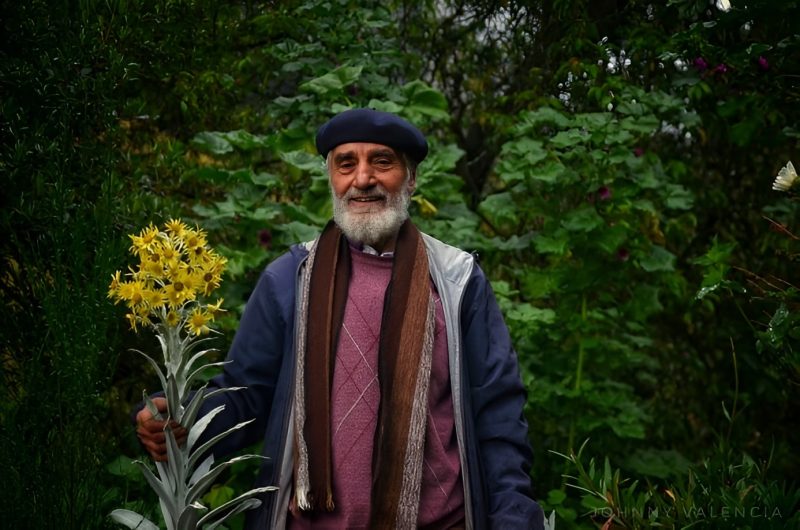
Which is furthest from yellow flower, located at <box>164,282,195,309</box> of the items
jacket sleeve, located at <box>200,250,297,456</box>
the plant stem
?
the plant stem

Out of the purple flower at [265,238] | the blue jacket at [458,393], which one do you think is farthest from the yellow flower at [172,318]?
the purple flower at [265,238]

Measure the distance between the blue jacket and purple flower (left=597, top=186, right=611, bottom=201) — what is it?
5.87 ft

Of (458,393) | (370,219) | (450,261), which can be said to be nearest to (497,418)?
(458,393)

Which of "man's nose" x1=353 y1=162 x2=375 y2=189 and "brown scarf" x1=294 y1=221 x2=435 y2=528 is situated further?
"man's nose" x1=353 y1=162 x2=375 y2=189

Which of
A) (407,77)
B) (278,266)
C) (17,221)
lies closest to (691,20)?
(407,77)

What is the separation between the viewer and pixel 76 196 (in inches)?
114

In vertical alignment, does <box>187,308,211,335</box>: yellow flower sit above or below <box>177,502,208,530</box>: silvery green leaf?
above

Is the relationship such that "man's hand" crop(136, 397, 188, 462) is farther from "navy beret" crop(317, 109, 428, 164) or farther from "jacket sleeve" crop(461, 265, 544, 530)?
"navy beret" crop(317, 109, 428, 164)

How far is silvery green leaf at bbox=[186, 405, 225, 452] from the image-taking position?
2.15 meters

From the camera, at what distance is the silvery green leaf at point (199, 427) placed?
2.15 meters

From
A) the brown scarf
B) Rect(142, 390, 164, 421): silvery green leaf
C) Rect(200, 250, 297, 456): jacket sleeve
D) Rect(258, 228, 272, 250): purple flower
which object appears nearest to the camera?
Rect(142, 390, 164, 421): silvery green leaf

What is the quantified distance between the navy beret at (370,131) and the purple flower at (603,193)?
1.83 m

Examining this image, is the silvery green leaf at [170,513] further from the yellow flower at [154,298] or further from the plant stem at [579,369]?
the plant stem at [579,369]

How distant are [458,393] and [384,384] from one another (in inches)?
7.8
